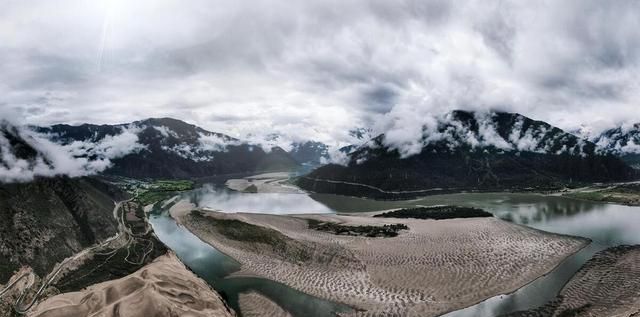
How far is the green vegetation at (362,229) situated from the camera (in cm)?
7556

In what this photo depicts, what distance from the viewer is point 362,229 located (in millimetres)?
79750

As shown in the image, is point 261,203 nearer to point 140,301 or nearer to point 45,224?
point 45,224

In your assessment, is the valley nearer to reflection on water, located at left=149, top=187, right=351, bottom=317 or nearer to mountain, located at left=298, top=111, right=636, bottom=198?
reflection on water, located at left=149, top=187, right=351, bottom=317

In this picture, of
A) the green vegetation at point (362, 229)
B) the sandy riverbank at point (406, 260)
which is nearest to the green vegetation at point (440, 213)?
the sandy riverbank at point (406, 260)

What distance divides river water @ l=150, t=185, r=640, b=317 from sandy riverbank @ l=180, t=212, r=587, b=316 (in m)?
1.91

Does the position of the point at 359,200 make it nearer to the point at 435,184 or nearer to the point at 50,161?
the point at 435,184

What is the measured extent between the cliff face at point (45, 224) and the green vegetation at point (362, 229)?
39963 millimetres

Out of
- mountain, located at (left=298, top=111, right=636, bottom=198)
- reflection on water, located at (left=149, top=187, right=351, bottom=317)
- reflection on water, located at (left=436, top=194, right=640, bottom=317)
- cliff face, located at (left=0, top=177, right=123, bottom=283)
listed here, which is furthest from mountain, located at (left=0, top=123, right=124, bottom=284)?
mountain, located at (left=298, top=111, right=636, bottom=198)

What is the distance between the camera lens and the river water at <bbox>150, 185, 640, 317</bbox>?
46031mm

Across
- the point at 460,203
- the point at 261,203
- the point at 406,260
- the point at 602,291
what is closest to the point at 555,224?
the point at 460,203

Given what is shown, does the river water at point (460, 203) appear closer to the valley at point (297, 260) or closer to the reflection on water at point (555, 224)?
the reflection on water at point (555, 224)

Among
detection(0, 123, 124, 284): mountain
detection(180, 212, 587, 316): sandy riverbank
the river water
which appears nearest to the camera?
detection(0, 123, 124, 284): mountain

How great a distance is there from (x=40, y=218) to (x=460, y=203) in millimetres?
114465

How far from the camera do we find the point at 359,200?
153750 millimetres
